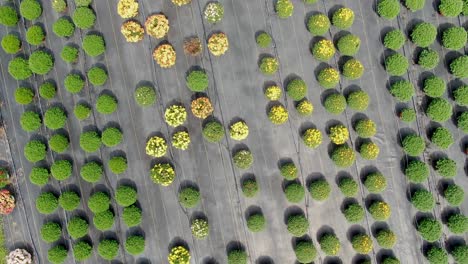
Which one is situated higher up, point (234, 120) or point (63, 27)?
point (63, 27)

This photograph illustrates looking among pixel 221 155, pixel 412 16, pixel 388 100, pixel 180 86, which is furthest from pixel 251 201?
pixel 412 16

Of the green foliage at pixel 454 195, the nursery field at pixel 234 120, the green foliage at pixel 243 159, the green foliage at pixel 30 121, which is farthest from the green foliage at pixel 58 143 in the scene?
the green foliage at pixel 454 195

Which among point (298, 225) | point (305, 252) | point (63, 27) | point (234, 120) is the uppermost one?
point (63, 27)

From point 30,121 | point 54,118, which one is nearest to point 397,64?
point 54,118

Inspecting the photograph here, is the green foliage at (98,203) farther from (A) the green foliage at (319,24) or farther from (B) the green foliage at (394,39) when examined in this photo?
(B) the green foliage at (394,39)

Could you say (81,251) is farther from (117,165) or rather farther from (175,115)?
(175,115)

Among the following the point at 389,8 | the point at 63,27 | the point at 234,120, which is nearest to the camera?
the point at 389,8
